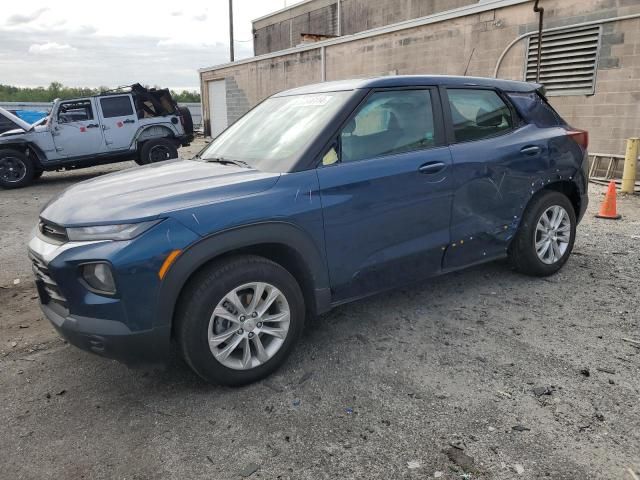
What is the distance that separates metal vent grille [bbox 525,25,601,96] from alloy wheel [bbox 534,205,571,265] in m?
6.43

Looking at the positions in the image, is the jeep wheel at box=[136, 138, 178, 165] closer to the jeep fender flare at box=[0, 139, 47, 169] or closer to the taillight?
the jeep fender flare at box=[0, 139, 47, 169]

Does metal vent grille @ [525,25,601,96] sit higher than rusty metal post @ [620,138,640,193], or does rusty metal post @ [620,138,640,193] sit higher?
metal vent grille @ [525,25,601,96]

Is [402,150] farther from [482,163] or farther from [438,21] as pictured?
[438,21]

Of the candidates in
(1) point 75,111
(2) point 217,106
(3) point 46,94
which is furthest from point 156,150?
(3) point 46,94

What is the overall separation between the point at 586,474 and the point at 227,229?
2005mm

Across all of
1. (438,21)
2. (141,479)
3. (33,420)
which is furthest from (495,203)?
(438,21)

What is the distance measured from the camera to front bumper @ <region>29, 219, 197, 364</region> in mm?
2406

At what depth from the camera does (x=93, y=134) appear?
11617mm

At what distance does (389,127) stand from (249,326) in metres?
1.62

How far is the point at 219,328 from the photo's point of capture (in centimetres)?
271

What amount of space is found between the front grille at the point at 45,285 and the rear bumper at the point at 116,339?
0.40ft

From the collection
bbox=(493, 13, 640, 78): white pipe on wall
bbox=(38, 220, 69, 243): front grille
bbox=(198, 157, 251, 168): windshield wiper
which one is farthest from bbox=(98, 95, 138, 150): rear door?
bbox=(38, 220, 69, 243): front grille

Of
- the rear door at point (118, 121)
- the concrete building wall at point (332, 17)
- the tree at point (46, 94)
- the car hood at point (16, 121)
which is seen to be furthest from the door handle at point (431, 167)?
the tree at point (46, 94)

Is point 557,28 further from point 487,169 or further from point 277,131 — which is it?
point 277,131
